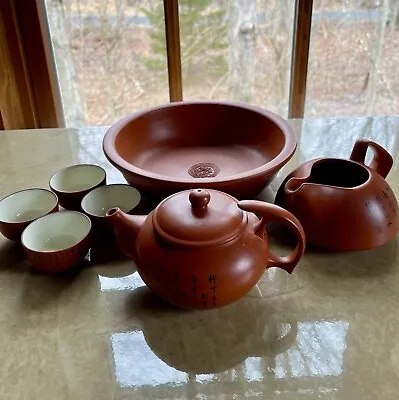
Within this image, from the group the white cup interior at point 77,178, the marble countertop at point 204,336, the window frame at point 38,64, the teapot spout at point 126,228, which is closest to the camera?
the marble countertop at point 204,336

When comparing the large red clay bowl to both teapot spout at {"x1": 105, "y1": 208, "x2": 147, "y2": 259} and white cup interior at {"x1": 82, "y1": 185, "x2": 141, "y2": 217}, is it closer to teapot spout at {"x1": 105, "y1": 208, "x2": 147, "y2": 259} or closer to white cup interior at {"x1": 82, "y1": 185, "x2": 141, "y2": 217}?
white cup interior at {"x1": 82, "y1": 185, "x2": 141, "y2": 217}

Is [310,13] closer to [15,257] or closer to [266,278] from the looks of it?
[266,278]

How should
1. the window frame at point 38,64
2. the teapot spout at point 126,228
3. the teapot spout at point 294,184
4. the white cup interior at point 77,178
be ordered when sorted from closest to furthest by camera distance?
A: 1. the teapot spout at point 126,228
2. the teapot spout at point 294,184
3. the white cup interior at point 77,178
4. the window frame at point 38,64

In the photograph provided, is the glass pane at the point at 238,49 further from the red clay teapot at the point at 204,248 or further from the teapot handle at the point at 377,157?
the red clay teapot at the point at 204,248

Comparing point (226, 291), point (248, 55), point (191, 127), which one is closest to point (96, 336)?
point (226, 291)

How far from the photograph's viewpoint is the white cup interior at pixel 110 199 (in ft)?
3.09

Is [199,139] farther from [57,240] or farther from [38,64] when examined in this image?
[38,64]

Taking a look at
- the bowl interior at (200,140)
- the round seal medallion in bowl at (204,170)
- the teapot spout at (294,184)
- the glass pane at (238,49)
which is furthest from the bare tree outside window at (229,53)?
the teapot spout at (294,184)

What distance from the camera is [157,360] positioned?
70cm

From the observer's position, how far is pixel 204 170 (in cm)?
108

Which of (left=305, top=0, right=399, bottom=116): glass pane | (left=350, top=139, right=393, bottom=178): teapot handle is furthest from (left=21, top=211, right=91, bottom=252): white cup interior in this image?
(left=305, top=0, right=399, bottom=116): glass pane

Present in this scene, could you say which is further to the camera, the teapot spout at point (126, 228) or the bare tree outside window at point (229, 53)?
the bare tree outside window at point (229, 53)

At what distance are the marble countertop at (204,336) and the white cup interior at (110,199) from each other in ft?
0.32

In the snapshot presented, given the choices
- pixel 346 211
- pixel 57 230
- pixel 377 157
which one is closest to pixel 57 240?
pixel 57 230
